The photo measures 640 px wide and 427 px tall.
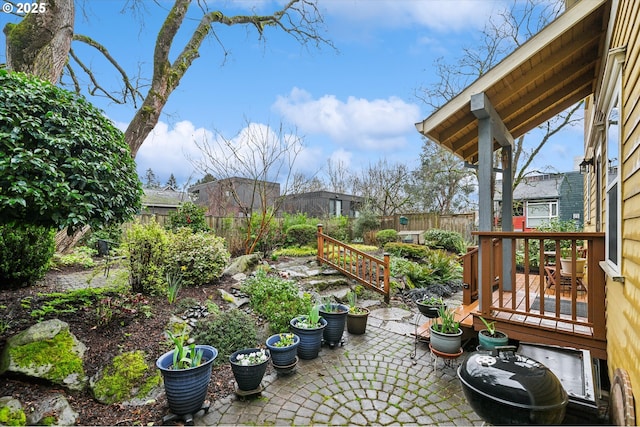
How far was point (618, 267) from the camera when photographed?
80.3 inches

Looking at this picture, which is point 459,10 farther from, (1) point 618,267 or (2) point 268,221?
(2) point 268,221

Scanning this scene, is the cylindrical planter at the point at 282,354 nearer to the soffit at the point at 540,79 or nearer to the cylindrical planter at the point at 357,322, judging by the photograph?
the cylindrical planter at the point at 357,322

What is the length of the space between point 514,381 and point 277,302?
3.06 m

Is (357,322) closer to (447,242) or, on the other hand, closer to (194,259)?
(194,259)

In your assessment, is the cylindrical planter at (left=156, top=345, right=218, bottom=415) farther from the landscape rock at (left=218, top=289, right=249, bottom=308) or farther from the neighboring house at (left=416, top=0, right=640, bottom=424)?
the neighboring house at (left=416, top=0, right=640, bottom=424)

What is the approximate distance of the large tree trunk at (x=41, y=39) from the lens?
4316mm

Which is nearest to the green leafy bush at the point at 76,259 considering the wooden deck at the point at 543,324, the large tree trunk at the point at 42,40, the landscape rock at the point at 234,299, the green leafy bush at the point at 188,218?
the green leafy bush at the point at 188,218

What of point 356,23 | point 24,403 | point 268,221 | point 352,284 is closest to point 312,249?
point 268,221

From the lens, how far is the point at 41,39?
440 centimetres

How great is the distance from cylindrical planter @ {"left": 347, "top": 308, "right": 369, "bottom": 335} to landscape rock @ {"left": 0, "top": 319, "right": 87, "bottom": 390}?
2.99m

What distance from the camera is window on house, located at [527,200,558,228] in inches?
729

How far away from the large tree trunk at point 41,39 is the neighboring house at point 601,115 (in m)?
5.69

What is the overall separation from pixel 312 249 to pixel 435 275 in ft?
12.6

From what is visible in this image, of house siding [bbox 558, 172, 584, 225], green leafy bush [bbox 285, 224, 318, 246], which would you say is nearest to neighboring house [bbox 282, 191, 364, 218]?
green leafy bush [bbox 285, 224, 318, 246]
